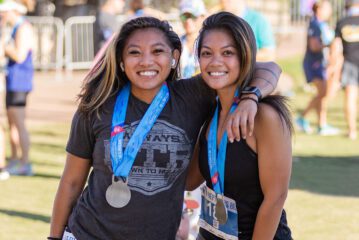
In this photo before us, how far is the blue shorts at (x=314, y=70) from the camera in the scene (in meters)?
11.7

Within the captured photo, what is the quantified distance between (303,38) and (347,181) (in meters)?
17.4

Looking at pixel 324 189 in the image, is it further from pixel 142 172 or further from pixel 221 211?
pixel 142 172

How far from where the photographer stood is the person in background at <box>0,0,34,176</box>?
855 cm

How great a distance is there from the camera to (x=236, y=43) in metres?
3.24

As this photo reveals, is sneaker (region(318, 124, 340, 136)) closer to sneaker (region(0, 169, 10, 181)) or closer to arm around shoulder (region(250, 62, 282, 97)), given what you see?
sneaker (region(0, 169, 10, 181))

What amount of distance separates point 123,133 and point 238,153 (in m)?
0.50

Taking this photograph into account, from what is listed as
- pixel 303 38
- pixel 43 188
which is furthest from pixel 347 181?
pixel 303 38

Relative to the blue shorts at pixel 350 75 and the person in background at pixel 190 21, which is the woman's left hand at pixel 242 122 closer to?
the person in background at pixel 190 21

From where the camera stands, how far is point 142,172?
3281 millimetres

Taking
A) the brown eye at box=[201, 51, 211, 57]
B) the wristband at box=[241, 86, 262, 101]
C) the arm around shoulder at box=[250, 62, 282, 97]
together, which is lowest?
the wristband at box=[241, 86, 262, 101]

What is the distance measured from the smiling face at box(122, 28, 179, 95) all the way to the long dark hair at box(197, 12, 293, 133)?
24 centimetres

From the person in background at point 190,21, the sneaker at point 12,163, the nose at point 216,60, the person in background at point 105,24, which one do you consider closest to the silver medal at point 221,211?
the nose at point 216,60

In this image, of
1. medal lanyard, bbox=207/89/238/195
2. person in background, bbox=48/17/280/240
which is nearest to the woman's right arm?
person in background, bbox=48/17/280/240

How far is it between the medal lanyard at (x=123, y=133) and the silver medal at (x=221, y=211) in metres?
0.40
